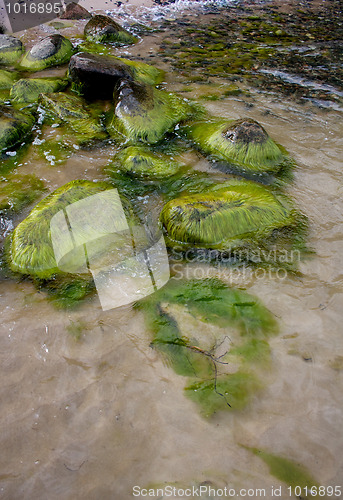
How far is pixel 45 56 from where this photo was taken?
7.00 metres

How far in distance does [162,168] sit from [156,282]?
1840 millimetres

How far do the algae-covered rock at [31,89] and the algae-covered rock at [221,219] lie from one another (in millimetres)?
3665

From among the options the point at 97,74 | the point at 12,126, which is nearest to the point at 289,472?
the point at 12,126

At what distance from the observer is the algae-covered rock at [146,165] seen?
4.44m

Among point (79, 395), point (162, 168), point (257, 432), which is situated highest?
point (162, 168)

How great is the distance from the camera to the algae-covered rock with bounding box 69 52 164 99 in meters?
5.68

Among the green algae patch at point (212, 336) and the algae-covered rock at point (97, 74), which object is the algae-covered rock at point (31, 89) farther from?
the green algae patch at point (212, 336)

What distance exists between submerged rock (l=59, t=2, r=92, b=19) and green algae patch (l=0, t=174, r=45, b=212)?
692 cm

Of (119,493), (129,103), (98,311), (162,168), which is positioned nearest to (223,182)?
(162,168)

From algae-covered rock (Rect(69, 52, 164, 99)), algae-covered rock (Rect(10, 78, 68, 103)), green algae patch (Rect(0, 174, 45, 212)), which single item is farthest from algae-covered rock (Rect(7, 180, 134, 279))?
algae-covered rock (Rect(10, 78, 68, 103))

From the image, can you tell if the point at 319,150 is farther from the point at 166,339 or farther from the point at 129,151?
the point at 166,339

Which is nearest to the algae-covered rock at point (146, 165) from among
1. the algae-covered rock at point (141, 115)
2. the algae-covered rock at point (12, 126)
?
the algae-covered rock at point (141, 115)

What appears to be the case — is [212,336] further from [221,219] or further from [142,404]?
[221,219]

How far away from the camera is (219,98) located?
19.8ft
